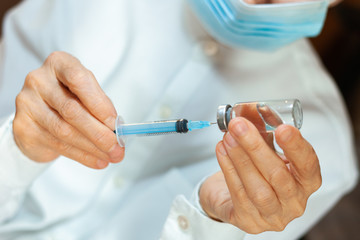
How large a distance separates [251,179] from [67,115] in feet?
1.00

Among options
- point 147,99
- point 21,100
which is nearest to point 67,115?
point 21,100

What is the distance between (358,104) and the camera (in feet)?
5.87

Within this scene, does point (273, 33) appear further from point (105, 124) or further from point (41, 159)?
point (41, 159)

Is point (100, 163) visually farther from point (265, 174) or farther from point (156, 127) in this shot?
point (265, 174)

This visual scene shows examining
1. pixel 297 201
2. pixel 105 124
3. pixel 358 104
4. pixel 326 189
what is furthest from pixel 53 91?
pixel 358 104

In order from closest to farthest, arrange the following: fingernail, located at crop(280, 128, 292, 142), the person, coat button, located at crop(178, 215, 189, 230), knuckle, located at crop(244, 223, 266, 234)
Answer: fingernail, located at crop(280, 128, 292, 142), knuckle, located at crop(244, 223, 266, 234), coat button, located at crop(178, 215, 189, 230), the person

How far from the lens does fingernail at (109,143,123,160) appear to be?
0.64 meters

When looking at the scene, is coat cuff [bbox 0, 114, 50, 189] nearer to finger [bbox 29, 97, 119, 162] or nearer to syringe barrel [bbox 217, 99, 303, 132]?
finger [bbox 29, 97, 119, 162]

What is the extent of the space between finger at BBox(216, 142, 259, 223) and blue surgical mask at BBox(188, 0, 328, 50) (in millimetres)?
309

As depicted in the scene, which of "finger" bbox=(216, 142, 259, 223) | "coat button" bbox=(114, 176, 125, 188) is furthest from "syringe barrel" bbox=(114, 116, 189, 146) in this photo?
"coat button" bbox=(114, 176, 125, 188)

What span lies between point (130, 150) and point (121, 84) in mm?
159

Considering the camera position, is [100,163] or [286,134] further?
[100,163]

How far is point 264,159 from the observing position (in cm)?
53

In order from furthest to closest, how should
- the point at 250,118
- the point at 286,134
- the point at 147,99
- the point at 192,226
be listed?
the point at 147,99, the point at 192,226, the point at 250,118, the point at 286,134
